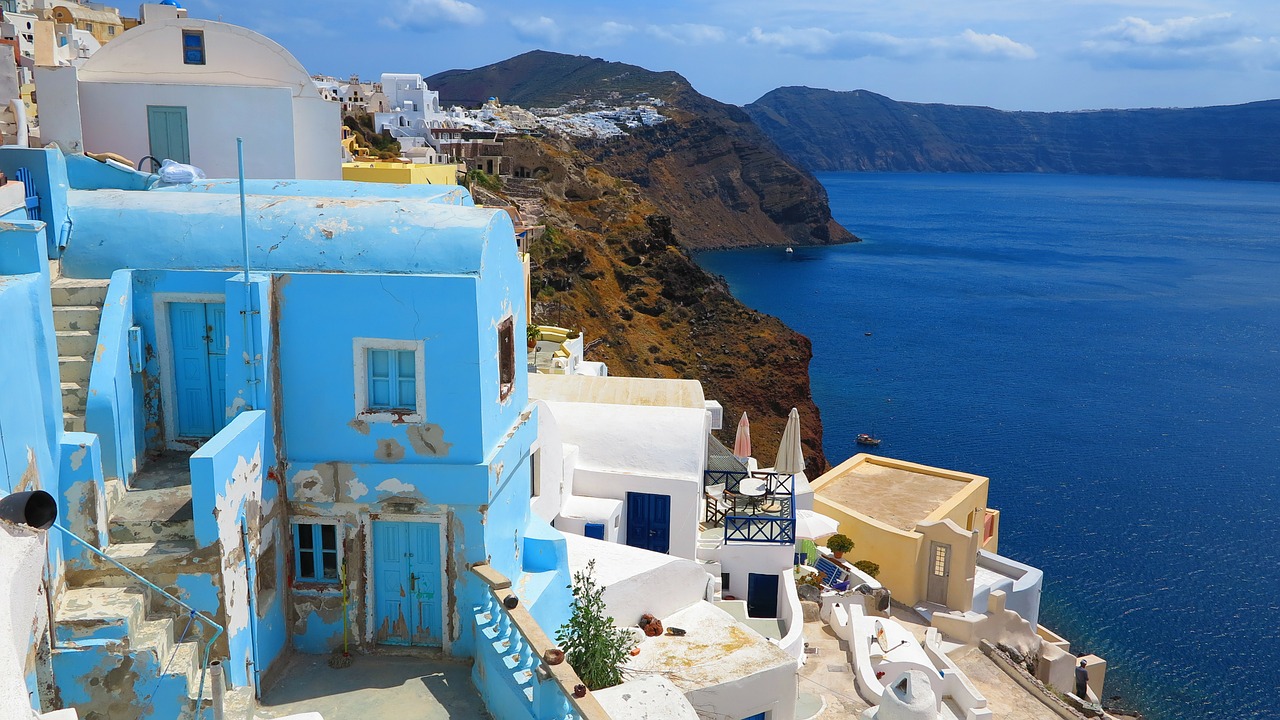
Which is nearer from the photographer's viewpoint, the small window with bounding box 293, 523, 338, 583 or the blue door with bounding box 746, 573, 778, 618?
the small window with bounding box 293, 523, 338, 583

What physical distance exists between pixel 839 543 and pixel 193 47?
59.0ft

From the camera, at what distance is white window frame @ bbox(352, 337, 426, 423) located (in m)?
10.3

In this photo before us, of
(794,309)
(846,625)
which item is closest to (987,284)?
(794,309)

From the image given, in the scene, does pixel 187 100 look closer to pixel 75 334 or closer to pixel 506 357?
pixel 75 334

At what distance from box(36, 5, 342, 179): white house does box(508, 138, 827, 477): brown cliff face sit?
36.0 metres

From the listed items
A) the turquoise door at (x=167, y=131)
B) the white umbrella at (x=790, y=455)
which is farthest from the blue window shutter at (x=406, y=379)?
the white umbrella at (x=790, y=455)

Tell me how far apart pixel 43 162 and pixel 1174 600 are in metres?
39.8

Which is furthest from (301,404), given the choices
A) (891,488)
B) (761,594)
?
(891,488)

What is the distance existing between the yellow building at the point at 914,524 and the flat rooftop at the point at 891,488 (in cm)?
3

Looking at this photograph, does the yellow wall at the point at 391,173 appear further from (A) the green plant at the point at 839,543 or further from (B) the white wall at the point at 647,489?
(A) the green plant at the point at 839,543

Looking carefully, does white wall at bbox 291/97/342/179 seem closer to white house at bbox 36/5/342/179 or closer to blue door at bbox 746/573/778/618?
white house at bbox 36/5/342/179

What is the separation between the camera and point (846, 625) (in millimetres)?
20375

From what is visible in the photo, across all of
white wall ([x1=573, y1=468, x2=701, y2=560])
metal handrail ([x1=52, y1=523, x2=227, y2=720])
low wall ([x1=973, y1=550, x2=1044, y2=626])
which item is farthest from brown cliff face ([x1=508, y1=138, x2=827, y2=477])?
metal handrail ([x1=52, y1=523, x2=227, y2=720])

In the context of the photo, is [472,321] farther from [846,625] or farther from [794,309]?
[794,309]
